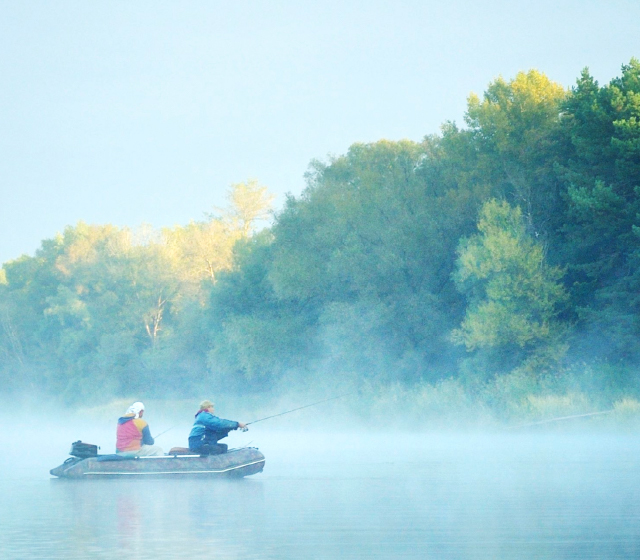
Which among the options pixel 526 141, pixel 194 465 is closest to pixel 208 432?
pixel 194 465

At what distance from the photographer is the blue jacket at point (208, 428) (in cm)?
2064

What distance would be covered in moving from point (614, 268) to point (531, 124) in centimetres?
758

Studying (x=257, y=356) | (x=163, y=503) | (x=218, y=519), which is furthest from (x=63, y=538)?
(x=257, y=356)

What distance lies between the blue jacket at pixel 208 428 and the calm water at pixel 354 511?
891 millimetres

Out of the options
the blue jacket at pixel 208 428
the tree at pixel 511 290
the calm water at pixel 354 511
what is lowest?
the calm water at pixel 354 511

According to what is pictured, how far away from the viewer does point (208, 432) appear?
20922 mm

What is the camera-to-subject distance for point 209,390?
5616 centimetres

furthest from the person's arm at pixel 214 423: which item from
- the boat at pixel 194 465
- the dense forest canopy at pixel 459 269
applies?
the dense forest canopy at pixel 459 269

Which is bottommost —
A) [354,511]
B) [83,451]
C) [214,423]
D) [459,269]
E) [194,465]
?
[354,511]

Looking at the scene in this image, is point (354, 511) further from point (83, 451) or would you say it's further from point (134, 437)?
point (83, 451)

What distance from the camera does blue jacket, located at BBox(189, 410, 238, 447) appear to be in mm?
20641

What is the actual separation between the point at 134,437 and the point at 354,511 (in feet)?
25.0

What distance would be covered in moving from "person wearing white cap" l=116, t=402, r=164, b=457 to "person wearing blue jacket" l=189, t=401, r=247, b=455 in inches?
Result: 38.9

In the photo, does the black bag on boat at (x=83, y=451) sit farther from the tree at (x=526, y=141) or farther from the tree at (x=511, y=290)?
the tree at (x=526, y=141)
